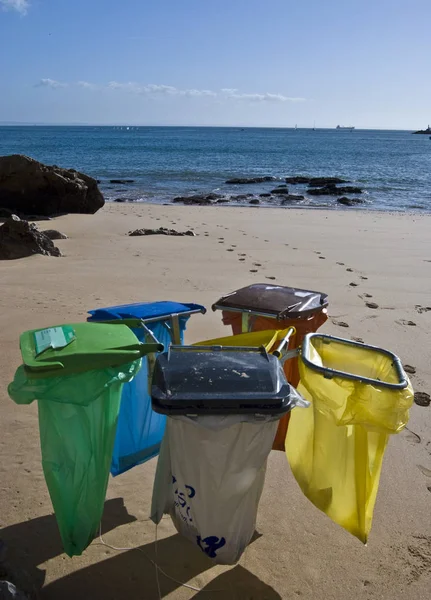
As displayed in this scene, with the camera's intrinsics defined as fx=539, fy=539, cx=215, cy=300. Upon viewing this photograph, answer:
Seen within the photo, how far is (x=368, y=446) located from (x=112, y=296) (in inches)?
143

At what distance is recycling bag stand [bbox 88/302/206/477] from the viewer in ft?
8.13

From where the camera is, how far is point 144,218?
1105 centimetres

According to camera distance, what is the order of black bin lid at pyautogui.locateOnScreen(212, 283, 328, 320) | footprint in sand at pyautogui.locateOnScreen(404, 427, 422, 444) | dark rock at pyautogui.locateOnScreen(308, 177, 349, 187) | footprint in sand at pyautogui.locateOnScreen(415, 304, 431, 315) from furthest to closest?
dark rock at pyautogui.locateOnScreen(308, 177, 349, 187) → footprint in sand at pyautogui.locateOnScreen(415, 304, 431, 315) → footprint in sand at pyautogui.locateOnScreen(404, 427, 422, 444) → black bin lid at pyautogui.locateOnScreen(212, 283, 328, 320)

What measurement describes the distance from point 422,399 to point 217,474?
2089 millimetres

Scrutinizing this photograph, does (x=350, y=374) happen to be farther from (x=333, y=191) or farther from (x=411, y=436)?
(x=333, y=191)

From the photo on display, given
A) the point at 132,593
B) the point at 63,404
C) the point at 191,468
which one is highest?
the point at 63,404

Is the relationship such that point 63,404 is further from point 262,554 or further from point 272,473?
point 272,473

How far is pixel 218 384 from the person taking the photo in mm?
1766

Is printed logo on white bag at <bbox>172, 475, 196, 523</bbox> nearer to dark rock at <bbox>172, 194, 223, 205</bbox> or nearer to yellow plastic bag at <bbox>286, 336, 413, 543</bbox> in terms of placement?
yellow plastic bag at <bbox>286, 336, 413, 543</bbox>

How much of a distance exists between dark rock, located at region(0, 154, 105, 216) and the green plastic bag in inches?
380

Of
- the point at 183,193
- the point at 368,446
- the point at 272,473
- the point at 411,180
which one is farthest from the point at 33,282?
the point at 411,180

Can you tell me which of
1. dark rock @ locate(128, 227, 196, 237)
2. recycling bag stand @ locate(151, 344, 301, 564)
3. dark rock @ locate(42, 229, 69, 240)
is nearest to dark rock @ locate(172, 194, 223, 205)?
dark rock @ locate(128, 227, 196, 237)

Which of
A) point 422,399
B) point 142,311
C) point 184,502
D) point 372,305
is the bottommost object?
point 422,399

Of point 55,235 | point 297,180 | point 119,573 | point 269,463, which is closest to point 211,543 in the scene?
point 119,573
